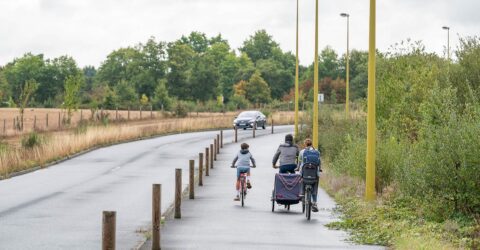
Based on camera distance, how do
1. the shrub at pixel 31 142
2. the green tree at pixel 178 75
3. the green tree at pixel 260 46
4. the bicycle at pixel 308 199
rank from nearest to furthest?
the bicycle at pixel 308 199 < the shrub at pixel 31 142 < the green tree at pixel 178 75 < the green tree at pixel 260 46

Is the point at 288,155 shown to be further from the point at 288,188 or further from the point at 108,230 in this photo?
the point at 108,230

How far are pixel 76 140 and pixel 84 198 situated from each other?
73.4 ft

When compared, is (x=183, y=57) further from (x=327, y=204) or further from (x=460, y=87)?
(x=327, y=204)

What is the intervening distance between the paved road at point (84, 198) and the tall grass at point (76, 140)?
958 mm

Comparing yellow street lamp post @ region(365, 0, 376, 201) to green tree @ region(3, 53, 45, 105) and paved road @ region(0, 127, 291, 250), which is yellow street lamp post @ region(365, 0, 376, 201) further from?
green tree @ region(3, 53, 45, 105)

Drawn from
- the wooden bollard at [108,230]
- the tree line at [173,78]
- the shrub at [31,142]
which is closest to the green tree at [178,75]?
the tree line at [173,78]

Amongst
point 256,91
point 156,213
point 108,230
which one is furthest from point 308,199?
point 256,91

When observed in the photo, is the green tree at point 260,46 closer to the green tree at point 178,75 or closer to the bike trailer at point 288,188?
the green tree at point 178,75

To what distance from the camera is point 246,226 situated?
1666 cm

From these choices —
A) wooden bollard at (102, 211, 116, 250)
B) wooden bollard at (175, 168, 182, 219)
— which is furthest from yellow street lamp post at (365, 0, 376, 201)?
wooden bollard at (102, 211, 116, 250)

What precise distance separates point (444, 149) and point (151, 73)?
107 metres

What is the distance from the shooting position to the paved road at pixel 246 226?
14.1 meters

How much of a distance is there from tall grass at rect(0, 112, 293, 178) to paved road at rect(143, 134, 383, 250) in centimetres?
1086

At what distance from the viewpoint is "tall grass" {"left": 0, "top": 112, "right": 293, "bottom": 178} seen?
33.6 meters
